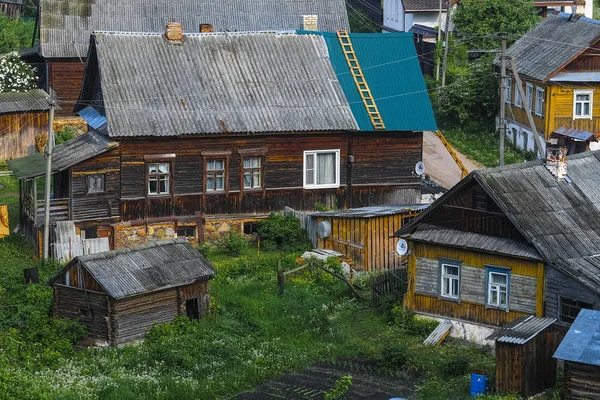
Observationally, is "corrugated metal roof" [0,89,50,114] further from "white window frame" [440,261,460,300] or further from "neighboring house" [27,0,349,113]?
"white window frame" [440,261,460,300]

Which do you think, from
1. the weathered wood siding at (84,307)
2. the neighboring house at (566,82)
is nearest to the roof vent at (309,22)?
the neighboring house at (566,82)

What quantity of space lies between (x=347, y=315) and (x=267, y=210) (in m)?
8.37

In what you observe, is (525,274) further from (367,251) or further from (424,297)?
(367,251)

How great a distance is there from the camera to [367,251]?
117 ft

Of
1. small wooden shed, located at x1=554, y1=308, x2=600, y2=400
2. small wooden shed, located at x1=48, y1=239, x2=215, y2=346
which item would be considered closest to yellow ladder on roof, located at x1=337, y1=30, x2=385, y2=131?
small wooden shed, located at x1=48, y1=239, x2=215, y2=346

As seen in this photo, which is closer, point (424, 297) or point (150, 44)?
point (424, 297)

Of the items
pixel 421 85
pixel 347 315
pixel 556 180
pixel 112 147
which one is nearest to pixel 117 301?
pixel 347 315

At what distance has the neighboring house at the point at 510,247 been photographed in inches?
1116

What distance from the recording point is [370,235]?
117 ft

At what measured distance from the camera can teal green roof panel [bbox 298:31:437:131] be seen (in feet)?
133

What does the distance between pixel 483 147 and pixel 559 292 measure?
22.5 meters

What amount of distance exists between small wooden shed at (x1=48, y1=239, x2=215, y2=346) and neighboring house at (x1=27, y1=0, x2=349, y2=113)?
Answer: 977 inches

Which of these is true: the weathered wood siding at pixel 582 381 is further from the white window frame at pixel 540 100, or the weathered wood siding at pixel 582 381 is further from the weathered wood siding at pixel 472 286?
the white window frame at pixel 540 100

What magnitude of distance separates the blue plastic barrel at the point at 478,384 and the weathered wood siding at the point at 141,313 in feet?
28.1
